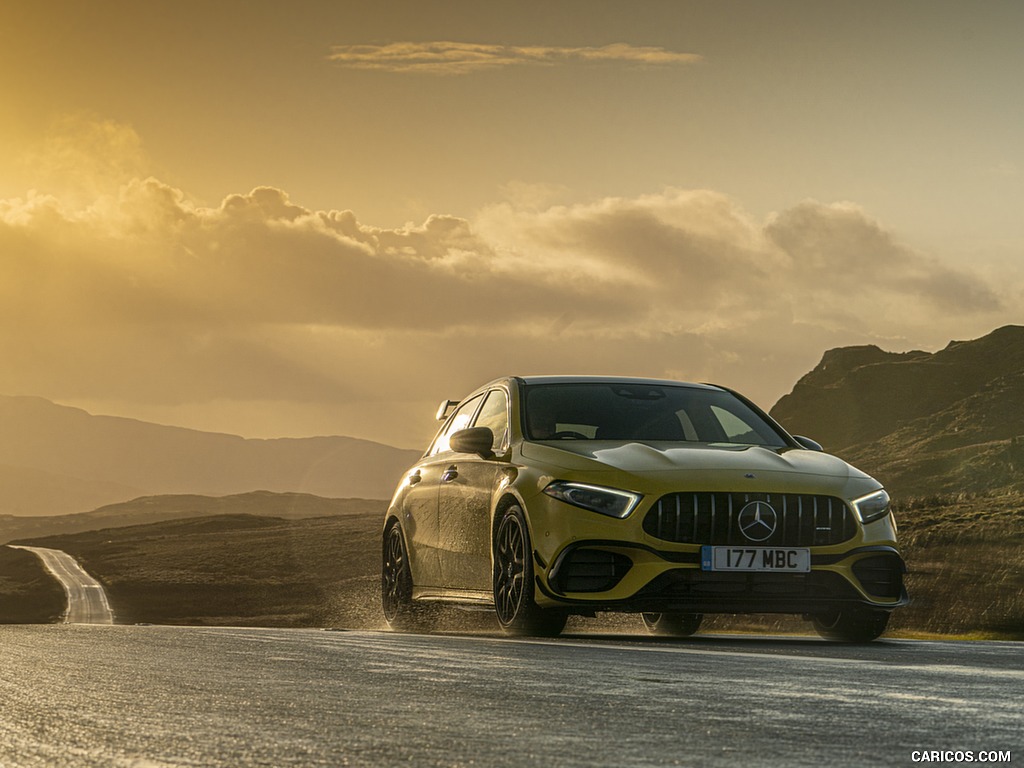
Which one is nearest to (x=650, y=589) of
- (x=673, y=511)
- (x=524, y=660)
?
(x=673, y=511)

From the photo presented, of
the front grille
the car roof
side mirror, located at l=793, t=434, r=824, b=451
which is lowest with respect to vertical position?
the front grille

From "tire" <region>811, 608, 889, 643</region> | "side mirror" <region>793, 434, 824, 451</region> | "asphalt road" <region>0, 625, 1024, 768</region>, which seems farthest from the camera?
"side mirror" <region>793, 434, 824, 451</region>

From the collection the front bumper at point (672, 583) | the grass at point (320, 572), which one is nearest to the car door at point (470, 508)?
the front bumper at point (672, 583)

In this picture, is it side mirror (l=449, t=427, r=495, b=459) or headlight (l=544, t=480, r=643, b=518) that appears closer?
headlight (l=544, t=480, r=643, b=518)

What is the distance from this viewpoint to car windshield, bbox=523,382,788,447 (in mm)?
10539

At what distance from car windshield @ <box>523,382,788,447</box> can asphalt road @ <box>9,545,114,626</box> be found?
148ft

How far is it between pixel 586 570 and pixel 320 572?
3150 inches

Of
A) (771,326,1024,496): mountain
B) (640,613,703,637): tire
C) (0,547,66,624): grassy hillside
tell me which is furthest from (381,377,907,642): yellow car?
(771,326,1024,496): mountain

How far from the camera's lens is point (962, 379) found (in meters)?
181

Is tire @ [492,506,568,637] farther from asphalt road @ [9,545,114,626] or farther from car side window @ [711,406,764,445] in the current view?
asphalt road @ [9,545,114,626]

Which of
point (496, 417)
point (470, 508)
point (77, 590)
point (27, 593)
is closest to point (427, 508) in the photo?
point (496, 417)

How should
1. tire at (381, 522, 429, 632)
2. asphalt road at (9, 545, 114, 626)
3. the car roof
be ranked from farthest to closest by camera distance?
asphalt road at (9, 545, 114, 626), tire at (381, 522, 429, 632), the car roof

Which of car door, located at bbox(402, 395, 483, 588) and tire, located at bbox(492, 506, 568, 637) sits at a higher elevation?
car door, located at bbox(402, 395, 483, 588)

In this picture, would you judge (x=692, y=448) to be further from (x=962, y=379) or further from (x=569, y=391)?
(x=962, y=379)
